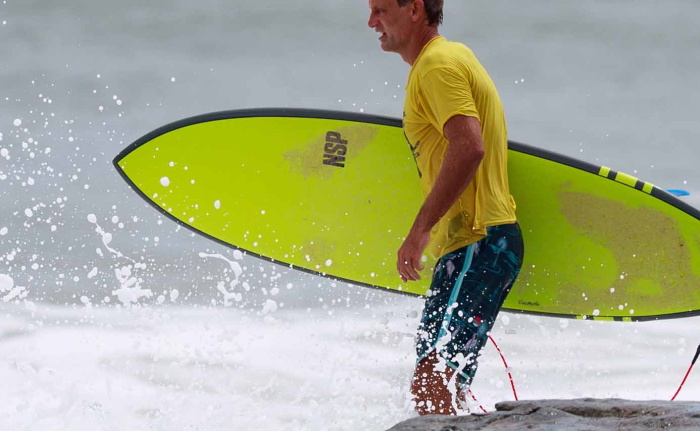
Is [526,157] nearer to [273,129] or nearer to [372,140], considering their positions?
[372,140]

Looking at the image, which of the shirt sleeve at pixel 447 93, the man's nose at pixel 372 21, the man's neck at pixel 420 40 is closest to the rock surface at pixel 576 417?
the shirt sleeve at pixel 447 93

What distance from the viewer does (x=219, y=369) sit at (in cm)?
555

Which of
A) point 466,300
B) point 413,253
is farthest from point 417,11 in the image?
point 466,300

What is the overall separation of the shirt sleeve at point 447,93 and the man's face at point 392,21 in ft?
0.87

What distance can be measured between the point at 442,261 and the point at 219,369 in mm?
3090

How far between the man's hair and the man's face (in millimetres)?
16

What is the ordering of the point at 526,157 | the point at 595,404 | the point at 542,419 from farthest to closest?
the point at 526,157 → the point at 595,404 → the point at 542,419

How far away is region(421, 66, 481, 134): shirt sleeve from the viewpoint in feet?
8.51

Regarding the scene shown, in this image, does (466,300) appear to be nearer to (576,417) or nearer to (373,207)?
(576,417)

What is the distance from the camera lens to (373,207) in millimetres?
3775

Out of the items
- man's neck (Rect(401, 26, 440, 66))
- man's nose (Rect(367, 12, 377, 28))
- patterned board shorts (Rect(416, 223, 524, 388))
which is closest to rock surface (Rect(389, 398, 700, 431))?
patterned board shorts (Rect(416, 223, 524, 388))

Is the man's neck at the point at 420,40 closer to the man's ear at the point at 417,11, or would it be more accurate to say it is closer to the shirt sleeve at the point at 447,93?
the man's ear at the point at 417,11

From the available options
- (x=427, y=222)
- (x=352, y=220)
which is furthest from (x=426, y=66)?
(x=352, y=220)

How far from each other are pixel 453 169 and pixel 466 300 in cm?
45
